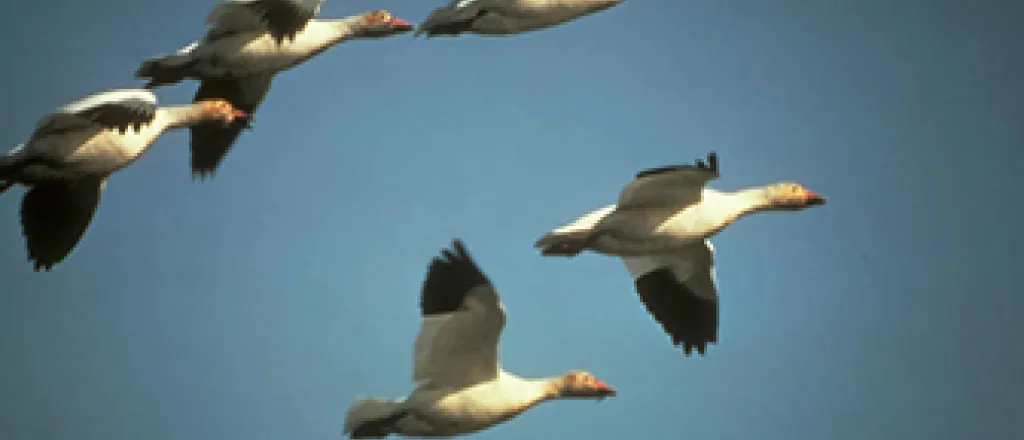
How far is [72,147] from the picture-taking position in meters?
15.8

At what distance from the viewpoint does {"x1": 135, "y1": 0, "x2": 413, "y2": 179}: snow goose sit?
16.8 metres

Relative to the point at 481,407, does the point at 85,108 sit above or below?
above

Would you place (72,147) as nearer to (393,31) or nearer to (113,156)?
(113,156)

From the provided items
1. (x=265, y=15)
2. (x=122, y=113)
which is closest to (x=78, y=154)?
(x=122, y=113)

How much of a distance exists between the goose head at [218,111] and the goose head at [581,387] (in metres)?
4.61

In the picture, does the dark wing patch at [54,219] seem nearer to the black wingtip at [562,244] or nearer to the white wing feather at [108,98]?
the white wing feather at [108,98]

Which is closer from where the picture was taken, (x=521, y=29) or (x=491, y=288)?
(x=491, y=288)

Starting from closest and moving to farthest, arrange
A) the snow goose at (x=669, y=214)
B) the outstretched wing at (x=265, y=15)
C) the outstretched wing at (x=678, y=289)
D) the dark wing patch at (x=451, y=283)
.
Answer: the dark wing patch at (x=451, y=283), the snow goose at (x=669, y=214), the outstretched wing at (x=265, y=15), the outstretched wing at (x=678, y=289)

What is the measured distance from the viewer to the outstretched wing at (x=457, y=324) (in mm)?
14773

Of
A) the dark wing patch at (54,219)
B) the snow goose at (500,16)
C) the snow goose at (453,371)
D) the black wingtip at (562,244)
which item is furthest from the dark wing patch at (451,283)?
the dark wing patch at (54,219)

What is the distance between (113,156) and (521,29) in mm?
4328

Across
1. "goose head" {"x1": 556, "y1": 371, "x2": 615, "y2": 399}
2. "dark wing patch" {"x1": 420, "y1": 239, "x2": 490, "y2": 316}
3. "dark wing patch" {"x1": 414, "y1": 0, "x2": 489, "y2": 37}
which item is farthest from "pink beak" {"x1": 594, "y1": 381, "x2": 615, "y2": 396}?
"dark wing patch" {"x1": 414, "y1": 0, "x2": 489, "y2": 37}

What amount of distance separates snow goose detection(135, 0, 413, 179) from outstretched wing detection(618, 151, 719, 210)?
12.4ft

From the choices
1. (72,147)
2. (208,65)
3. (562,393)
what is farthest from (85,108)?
(562,393)
